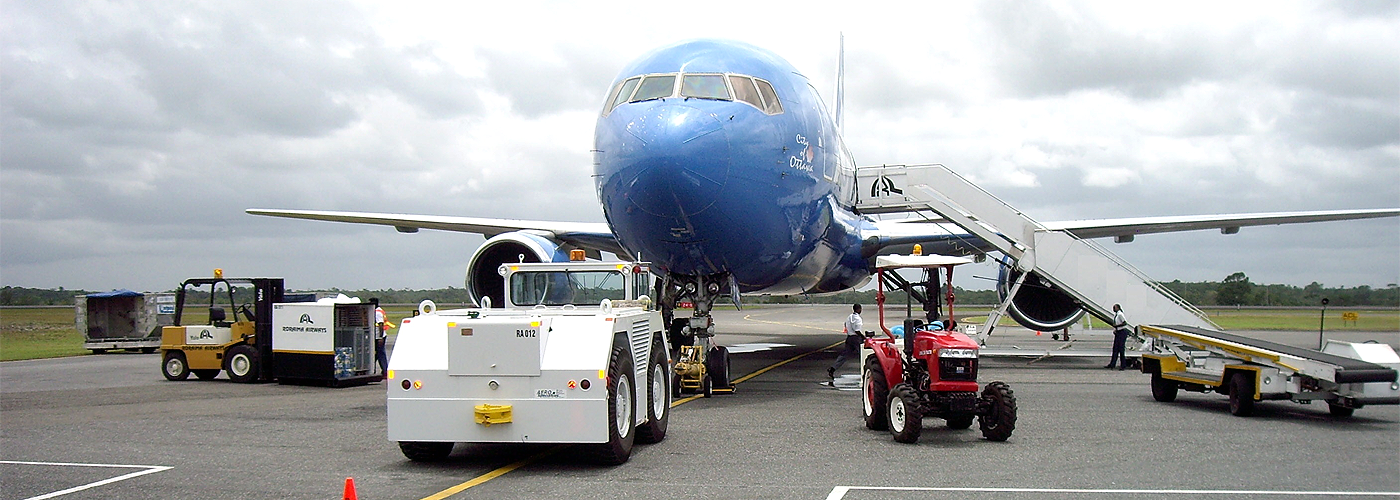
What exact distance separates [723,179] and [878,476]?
446 cm

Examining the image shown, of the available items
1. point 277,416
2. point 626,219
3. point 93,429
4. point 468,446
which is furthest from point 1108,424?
point 93,429

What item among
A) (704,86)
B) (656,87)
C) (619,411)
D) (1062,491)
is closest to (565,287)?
(619,411)

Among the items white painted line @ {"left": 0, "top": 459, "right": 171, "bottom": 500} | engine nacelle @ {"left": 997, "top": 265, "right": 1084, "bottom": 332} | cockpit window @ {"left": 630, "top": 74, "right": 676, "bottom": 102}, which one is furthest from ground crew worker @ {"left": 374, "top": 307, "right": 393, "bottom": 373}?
engine nacelle @ {"left": 997, "top": 265, "right": 1084, "bottom": 332}

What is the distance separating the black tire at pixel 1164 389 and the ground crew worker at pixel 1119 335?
13.7ft

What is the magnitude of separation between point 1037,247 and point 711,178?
27.1 ft

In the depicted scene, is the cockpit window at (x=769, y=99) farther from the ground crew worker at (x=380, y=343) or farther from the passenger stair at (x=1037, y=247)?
the ground crew worker at (x=380, y=343)

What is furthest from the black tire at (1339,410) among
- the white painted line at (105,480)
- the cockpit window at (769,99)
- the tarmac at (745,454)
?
the white painted line at (105,480)

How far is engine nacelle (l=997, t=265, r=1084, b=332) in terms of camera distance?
800 inches

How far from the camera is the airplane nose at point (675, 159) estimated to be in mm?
10914

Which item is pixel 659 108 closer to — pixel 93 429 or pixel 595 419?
pixel 595 419

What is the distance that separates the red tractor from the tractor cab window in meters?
2.59

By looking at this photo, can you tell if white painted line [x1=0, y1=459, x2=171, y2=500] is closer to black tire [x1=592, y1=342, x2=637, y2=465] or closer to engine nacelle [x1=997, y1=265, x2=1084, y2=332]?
black tire [x1=592, y1=342, x2=637, y2=465]

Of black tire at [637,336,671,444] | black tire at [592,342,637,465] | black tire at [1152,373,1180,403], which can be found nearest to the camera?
black tire at [592,342,637,465]

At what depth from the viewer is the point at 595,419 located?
7602mm
